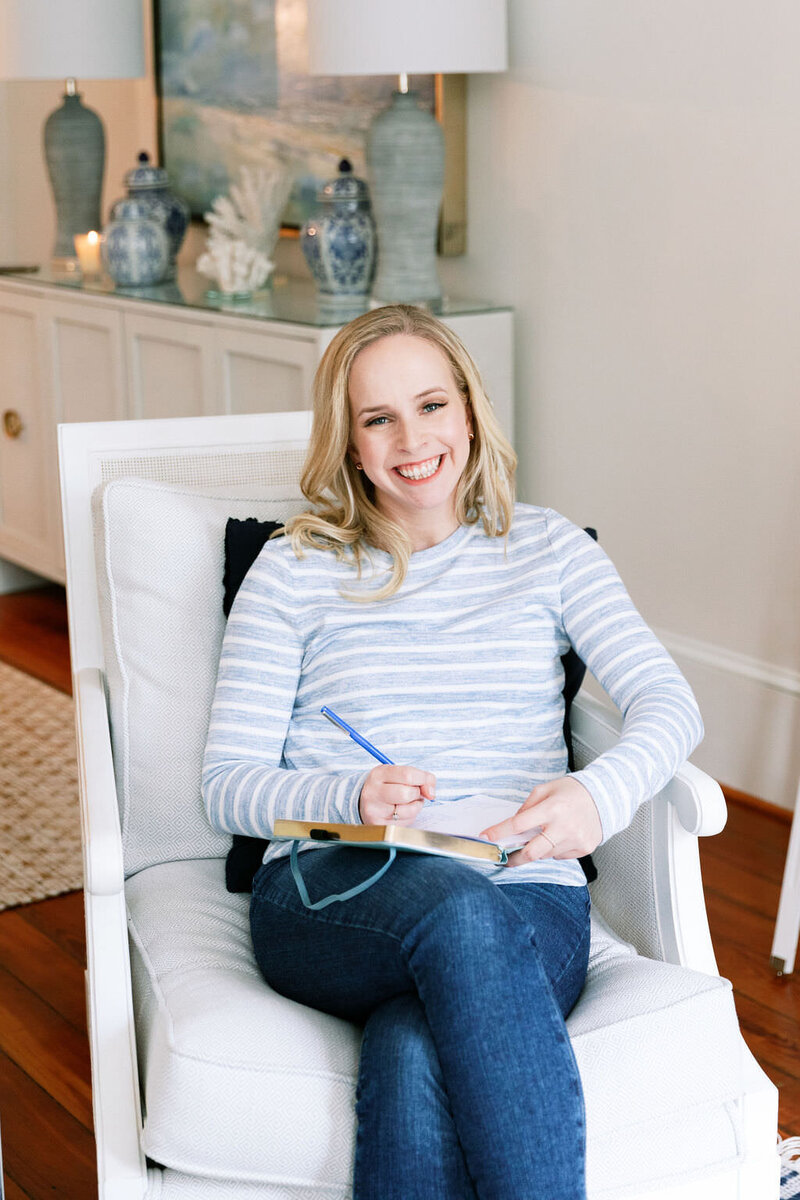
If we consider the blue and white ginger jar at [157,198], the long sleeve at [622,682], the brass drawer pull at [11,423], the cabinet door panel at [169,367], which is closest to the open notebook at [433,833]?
the long sleeve at [622,682]

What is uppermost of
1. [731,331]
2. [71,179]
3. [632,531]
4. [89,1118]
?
[71,179]

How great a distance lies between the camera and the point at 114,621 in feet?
5.57

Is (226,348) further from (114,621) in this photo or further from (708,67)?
(114,621)

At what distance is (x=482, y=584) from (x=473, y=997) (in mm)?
539

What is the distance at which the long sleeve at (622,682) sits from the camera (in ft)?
4.64

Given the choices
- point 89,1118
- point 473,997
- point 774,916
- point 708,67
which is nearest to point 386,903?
point 473,997

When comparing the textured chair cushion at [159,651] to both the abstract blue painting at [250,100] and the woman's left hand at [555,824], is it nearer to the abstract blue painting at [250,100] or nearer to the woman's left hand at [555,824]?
the woman's left hand at [555,824]

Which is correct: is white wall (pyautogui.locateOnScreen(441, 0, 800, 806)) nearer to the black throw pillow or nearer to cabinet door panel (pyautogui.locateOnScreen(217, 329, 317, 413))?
cabinet door panel (pyautogui.locateOnScreen(217, 329, 317, 413))

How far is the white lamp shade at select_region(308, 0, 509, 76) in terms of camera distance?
2727 mm

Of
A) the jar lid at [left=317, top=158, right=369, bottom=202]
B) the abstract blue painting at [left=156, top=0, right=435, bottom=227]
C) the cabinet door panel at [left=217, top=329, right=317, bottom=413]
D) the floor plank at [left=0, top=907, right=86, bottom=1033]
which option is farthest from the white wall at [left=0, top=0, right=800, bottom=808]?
the floor plank at [left=0, top=907, right=86, bottom=1033]

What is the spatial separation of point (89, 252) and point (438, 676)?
8.82 ft

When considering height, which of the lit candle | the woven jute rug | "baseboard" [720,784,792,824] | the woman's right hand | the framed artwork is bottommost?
the woven jute rug

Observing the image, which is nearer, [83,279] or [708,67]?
[708,67]

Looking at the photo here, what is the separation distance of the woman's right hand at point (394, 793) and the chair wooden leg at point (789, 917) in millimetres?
983
